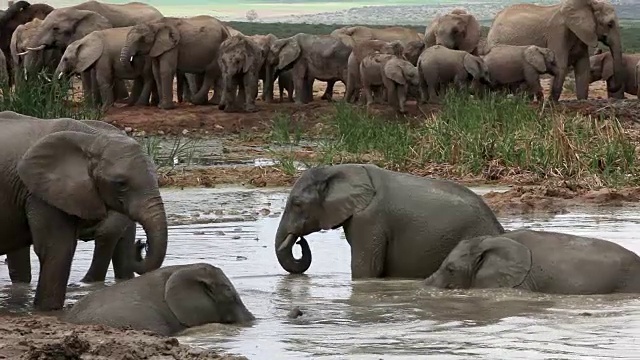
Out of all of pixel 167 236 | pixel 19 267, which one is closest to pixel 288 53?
pixel 19 267

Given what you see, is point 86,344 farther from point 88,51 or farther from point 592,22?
point 592,22

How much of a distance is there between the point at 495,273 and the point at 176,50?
60.5 ft

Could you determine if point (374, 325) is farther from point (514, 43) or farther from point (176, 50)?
point (514, 43)

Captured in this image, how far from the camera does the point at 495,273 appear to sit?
30.1ft

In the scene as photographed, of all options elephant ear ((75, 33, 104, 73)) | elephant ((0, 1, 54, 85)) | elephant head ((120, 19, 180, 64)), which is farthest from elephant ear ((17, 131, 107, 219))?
elephant ((0, 1, 54, 85))

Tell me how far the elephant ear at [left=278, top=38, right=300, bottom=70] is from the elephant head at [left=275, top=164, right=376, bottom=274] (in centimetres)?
1894

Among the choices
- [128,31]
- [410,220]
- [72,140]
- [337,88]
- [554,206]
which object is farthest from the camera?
[337,88]

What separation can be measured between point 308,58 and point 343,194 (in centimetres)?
1972

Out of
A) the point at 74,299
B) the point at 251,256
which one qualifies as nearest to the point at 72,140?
the point at 74,299

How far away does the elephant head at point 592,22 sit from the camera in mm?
27859

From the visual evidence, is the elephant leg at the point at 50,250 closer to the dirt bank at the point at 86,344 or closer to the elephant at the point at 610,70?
the dirt bank at the point at 86,344

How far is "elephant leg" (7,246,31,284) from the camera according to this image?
32.7 ft

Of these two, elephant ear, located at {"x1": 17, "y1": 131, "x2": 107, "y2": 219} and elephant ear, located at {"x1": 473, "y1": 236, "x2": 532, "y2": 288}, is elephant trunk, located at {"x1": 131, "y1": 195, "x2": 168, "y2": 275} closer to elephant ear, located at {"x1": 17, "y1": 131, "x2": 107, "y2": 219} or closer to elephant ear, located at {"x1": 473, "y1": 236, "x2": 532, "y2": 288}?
elephant ear, located at {"x1": 17, "y1": 131, "x2": 107, "y2": 219}

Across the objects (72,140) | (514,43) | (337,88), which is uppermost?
(72,140)
